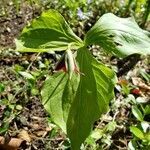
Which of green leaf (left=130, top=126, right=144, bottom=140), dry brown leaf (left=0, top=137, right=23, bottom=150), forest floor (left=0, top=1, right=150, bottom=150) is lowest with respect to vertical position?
dry brown leaf (left=0, top=137, right=23, bottom=150)

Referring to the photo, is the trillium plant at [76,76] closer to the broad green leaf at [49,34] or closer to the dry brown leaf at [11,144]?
the broad green leaf at [49,34]

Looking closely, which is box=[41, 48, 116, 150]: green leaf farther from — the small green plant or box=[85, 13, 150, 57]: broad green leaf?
the small green plant

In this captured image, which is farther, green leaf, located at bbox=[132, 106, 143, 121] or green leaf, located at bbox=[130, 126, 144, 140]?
green leaf, located at bbox=[132, 106, 143, 121]

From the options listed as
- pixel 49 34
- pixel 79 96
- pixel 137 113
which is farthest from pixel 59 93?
pixel 137 113

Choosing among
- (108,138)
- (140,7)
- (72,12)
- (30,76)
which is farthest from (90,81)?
(140,7)

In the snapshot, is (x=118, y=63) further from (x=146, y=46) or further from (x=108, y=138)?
(x=146, y=46)

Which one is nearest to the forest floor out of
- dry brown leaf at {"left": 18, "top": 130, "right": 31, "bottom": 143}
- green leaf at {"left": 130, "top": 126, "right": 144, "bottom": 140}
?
dry brown leaf at {"left": 18, "top": 130, "right": 31, "bottom": 143}

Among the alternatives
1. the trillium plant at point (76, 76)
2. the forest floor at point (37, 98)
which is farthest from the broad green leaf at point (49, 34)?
the forest floor at point (37, 98)
